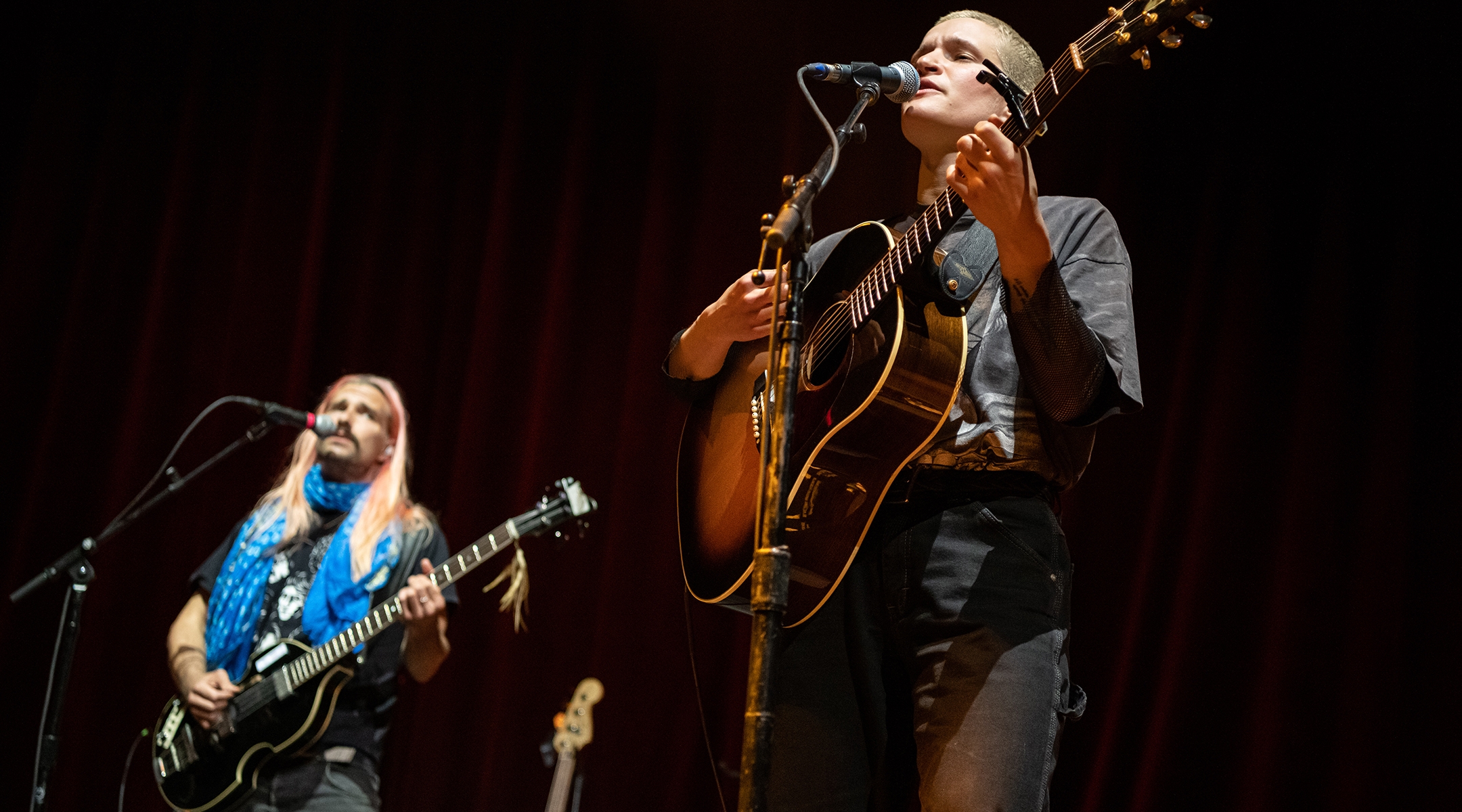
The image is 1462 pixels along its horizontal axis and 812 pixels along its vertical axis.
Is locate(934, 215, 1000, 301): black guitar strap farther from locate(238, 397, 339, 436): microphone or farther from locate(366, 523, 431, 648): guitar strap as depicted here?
locate(366, 523, 431, 648): guitar strap

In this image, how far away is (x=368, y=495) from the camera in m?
4.03

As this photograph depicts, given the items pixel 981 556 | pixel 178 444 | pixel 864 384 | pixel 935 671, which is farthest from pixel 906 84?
pixel 178 444

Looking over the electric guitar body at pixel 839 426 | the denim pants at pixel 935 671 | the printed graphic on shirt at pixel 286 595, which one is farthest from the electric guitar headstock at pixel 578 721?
the denim pants at pixel 935 671

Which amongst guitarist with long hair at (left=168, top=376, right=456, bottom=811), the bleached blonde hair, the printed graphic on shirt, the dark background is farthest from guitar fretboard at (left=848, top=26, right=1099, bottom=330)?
the printed graphic on shirt

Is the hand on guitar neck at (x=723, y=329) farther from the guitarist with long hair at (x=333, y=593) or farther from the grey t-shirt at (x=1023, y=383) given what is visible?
the guitarist with long hair at (x=333, y=593)

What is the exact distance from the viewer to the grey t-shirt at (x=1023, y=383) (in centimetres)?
167

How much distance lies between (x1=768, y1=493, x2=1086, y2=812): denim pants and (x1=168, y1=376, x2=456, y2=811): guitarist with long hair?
2175 mm

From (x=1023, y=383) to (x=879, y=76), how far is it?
0.53 meters

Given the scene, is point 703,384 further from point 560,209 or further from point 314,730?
point 560,209

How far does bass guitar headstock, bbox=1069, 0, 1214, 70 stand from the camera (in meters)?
1.60

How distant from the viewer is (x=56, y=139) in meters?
4.95

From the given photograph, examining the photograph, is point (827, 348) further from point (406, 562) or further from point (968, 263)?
point (406, 562)

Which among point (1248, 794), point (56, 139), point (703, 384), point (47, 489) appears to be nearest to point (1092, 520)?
point (1248, 794)

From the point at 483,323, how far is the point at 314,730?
168 centimetres
